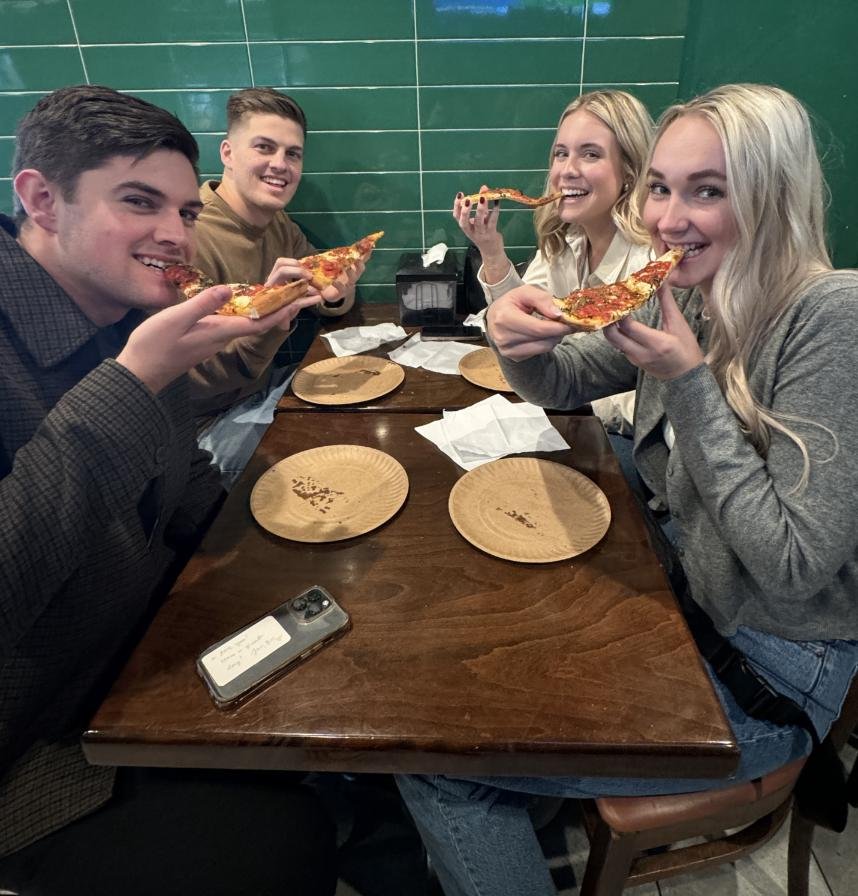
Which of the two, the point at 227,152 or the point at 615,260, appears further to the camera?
the point at 227,152

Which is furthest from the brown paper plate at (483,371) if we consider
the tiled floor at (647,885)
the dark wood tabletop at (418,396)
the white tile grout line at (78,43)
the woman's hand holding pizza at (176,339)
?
the white tile grout line at (78,43)

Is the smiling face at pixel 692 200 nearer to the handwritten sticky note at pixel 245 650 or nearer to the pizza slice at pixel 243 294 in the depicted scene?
the pizza slice at pixel 243 294

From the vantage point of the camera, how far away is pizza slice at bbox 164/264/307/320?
1431 mm

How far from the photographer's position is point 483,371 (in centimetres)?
201

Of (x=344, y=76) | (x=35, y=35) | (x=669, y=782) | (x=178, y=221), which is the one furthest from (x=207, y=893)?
(x=35, y=35)

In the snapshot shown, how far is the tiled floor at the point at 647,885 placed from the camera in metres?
1.61

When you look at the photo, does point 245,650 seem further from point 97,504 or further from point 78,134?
point 78,134

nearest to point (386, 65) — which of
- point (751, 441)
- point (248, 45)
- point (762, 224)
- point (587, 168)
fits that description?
point (248, 45)

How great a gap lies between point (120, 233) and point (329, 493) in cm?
78

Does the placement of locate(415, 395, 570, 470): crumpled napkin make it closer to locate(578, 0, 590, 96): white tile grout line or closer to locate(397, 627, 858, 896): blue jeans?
locate(397, 627, 858, 896): blue jeans

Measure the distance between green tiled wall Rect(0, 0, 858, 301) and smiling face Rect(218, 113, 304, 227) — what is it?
1.44 feet

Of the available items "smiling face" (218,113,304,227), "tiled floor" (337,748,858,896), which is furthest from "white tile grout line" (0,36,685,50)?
"tiled floor" (337,748,858,896)

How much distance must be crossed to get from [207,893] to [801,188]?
1.74 m

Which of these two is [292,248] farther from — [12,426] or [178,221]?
[12,426]
